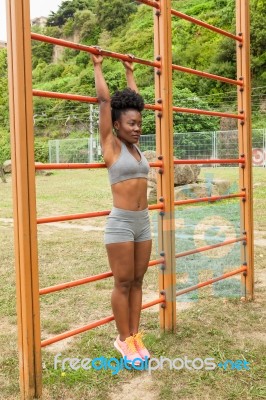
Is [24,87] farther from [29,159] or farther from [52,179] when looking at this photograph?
[52,179]

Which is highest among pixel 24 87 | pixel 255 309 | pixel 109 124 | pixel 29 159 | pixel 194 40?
pixel 194 40

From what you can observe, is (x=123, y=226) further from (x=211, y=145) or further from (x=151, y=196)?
(x=211, y=145)

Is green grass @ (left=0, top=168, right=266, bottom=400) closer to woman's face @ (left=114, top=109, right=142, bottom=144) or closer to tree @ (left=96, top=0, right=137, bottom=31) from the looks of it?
woman's face @ (left=114, top=109, right=142, bottom=144)

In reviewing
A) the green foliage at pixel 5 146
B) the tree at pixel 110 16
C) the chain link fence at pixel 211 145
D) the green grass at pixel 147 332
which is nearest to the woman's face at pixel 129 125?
the green grass at pixel 147 332

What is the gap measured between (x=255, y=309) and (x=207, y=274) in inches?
37.3

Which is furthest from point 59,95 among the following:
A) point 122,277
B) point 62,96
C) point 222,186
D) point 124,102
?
point 222,186

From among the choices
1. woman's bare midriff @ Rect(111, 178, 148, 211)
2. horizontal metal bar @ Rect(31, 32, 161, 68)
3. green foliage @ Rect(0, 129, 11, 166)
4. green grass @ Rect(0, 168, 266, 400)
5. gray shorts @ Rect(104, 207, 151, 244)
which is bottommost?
green grass @ Rect(0, 168, 266, 400)

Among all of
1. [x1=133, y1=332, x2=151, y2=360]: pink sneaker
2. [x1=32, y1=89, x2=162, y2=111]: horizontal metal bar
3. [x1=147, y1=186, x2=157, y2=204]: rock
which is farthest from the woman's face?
[x1=147, y1=186, x2=157, y2=204]: rock

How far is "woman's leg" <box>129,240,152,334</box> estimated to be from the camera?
2402 millimetres

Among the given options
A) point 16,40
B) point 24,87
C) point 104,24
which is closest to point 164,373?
point 24,87

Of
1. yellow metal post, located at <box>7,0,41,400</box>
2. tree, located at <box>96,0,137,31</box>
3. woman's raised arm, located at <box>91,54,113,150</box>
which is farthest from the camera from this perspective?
tree, located at <box>96,0,137,31</box>

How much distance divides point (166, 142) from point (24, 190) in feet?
3.51

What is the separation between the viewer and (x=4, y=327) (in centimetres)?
297

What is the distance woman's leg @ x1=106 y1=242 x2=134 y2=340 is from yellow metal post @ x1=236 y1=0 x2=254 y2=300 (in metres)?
1.46
